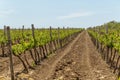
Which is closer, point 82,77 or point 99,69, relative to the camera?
point 82,77

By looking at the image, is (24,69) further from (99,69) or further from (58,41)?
(58,41)

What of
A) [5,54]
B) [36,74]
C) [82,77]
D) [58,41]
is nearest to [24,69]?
[36,74]

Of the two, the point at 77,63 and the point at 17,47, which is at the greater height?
the point at 17,47

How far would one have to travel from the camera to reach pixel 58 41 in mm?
32031

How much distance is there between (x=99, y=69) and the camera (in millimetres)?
16828

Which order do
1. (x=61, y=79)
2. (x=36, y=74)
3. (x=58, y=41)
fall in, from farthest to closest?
1. (x=58, y=41)
2. (x=36, y=74)
3. (x=61, y=79)

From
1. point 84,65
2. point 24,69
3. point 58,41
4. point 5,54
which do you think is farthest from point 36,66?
point 58,41

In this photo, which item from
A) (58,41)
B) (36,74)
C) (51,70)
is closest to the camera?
(36,74)

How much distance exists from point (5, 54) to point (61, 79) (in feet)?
36.3

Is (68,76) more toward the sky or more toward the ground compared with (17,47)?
more toward the ground

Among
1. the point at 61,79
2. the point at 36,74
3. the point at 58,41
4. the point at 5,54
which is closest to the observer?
the point at 61,79

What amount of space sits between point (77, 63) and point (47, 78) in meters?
4.93

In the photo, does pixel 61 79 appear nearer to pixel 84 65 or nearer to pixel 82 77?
pixel 82 77

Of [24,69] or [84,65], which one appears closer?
[24,69]
